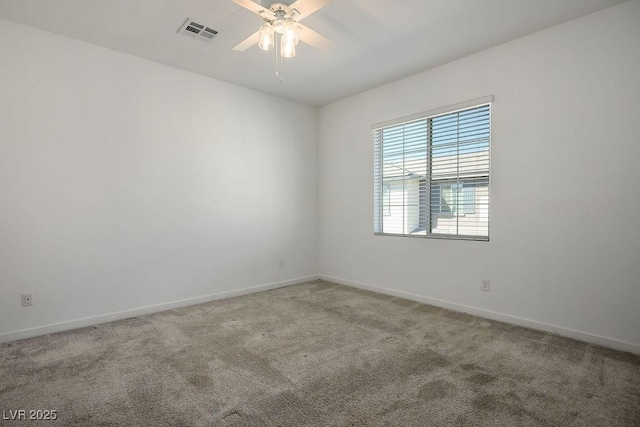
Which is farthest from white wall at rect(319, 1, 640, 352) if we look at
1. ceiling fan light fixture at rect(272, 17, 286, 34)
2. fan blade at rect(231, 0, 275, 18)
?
fan blade at rect(231, 0, 275, 18)

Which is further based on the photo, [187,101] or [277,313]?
[187,101]

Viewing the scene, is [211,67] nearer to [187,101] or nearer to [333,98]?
[187,101]

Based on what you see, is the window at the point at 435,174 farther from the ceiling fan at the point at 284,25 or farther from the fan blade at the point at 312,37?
the ceiling fan at the point at 284,25

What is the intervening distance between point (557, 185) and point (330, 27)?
8.04 feet

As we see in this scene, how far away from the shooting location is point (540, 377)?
2.10 m

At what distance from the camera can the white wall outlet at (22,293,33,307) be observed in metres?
2.78

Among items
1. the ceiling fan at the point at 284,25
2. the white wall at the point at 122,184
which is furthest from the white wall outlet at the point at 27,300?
the ceiling fan at the point at 284,25

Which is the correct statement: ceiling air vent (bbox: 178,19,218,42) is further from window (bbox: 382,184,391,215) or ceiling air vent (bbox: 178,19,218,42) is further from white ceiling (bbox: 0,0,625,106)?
window (bbox: 382,184,391,215)

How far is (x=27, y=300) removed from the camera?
2789mm

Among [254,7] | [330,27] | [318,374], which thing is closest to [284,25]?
[254,7]

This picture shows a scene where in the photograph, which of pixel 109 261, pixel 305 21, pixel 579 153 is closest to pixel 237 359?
pixel 109 261

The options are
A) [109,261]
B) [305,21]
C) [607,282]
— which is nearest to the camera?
[607,282]

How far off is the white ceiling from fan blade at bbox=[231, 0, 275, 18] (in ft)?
1.50

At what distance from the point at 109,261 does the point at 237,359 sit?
181cm
